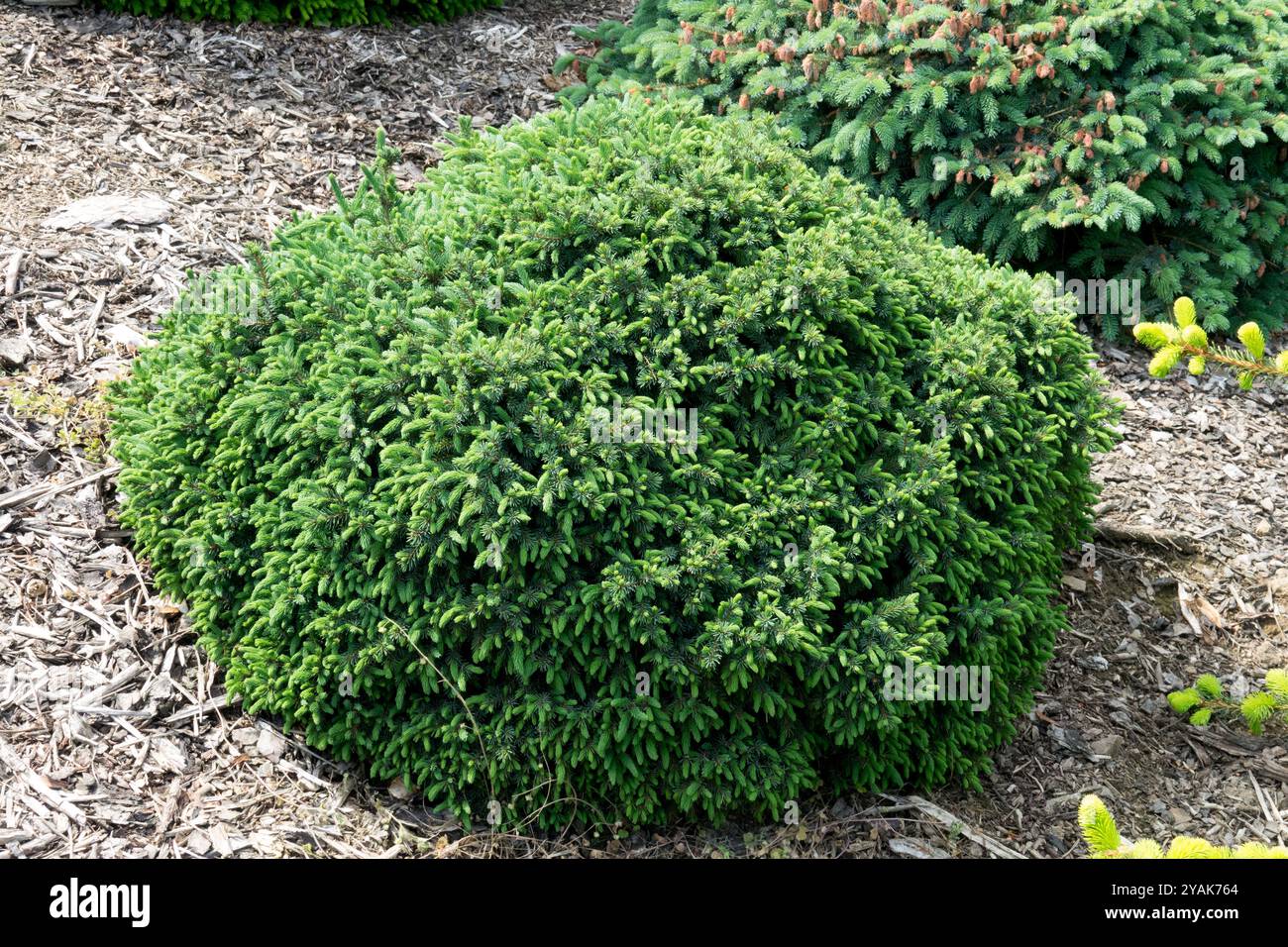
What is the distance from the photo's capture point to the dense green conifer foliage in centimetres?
664

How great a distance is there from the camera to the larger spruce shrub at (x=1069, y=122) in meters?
5.52

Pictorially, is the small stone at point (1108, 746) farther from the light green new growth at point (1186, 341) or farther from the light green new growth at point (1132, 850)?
the light green new growth at point (1132, 850)

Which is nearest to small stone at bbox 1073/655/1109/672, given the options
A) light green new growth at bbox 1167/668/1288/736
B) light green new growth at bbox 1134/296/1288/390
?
light green new growth at bbox 1167/668/1288/736

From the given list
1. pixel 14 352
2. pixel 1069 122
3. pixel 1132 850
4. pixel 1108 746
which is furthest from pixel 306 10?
pixel 1132 850

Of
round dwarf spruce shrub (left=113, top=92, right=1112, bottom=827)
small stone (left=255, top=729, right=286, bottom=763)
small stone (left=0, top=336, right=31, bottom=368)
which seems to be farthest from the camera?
small stone (left=0, top=336, right=31, bottom=368)

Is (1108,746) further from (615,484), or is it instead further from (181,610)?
(181,610)

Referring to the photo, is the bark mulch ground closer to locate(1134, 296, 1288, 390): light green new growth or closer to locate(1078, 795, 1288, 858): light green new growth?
locate(1078, 795, 1288, 858): light green new growth

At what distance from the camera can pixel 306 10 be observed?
6.85 m

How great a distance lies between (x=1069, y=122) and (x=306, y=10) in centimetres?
420

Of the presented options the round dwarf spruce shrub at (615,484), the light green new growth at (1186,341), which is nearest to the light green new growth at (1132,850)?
the round dwarf spruce shrub at (615,484)

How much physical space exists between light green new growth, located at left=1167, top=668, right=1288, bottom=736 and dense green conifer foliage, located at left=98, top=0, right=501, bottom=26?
567 cm

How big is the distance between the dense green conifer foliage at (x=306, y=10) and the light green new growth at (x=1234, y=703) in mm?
5670
